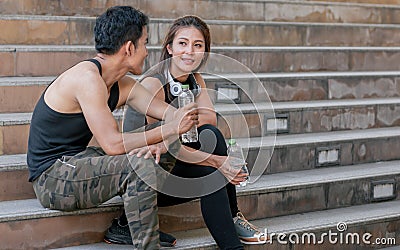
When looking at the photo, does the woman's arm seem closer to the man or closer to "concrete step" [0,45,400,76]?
the man

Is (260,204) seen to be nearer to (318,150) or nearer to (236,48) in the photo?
(318,150)

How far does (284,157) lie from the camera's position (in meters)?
3.92

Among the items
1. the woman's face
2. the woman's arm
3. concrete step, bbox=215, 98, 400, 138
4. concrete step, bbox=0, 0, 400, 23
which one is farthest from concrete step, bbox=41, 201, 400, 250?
concrete step, bbox=0, 0, 400, 23

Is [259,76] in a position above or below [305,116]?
above

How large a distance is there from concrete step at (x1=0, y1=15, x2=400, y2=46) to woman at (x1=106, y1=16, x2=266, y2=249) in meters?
1.25

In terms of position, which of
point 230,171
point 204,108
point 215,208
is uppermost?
point 204,108

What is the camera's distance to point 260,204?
11.7 feet

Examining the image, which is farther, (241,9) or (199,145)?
(241,9)

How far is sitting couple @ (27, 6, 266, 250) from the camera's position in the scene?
9.15 ft

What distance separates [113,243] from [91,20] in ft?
6.35

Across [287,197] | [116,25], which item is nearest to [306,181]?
[287,197]

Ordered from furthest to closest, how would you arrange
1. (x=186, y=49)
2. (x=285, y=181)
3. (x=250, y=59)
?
(x=250, y=59) → (x=285, y=181) → (x=186, y=49)

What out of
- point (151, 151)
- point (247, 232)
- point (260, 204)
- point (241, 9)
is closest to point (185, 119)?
point (151, 151)

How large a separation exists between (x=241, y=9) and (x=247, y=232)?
269cm
